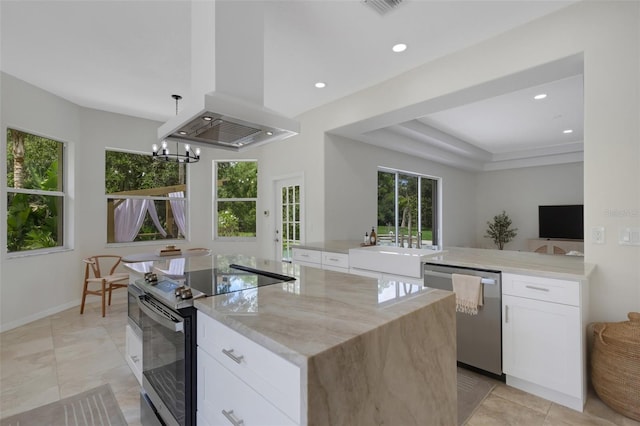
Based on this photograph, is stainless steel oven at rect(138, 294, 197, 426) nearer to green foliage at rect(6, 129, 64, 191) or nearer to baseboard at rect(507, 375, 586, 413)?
baseboard at rect(507, 375, 586, 413)

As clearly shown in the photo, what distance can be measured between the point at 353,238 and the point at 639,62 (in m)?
3.33

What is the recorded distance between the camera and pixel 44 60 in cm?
315

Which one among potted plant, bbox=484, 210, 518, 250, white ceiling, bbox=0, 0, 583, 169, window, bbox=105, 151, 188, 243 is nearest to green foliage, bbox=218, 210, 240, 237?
window, bbox=105, 151, 188, 243

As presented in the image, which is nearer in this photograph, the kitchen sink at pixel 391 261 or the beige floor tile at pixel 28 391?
the beige floor tile at pixel 28 391

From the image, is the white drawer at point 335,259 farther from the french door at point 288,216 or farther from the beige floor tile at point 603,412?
the beige floor tile at point 603,412

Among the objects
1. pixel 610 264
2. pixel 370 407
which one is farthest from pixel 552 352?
pixel 370 407

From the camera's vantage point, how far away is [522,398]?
7.24ft

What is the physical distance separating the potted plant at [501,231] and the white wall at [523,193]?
12cm

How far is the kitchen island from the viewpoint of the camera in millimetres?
870

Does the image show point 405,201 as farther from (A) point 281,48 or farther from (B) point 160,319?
(B) point 160,319

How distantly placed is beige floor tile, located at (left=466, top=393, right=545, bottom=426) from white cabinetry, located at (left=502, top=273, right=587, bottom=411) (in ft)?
0.78

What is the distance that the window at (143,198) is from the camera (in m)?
4.82

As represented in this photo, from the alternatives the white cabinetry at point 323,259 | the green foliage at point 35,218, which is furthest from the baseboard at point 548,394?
the green foliage at point 35,218

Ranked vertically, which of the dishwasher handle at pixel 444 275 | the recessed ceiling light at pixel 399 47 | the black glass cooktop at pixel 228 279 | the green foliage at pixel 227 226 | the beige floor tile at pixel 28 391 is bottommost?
the beige floor tile at pixel 28 391
